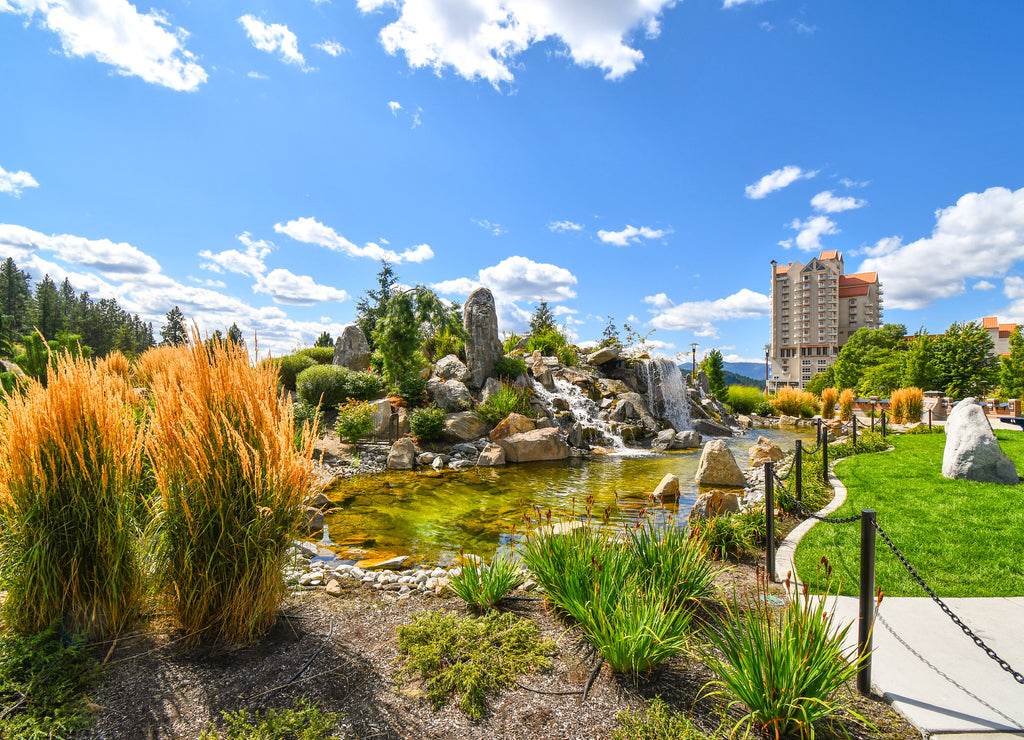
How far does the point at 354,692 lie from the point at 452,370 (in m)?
13.2

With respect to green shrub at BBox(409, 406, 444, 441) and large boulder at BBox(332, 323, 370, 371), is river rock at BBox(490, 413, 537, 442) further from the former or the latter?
large boulder at BBox(332, 323, 370, 371)

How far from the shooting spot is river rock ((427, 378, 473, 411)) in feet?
45.6

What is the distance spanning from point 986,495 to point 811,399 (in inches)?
837

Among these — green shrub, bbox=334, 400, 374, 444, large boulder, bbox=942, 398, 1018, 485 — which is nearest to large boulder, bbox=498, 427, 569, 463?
green shrub, bbox=334, 400, 374, 444

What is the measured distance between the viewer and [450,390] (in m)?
14.2

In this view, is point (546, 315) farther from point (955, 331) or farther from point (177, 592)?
point (177, 592)

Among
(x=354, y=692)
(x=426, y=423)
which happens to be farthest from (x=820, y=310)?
(x=354, y=692)

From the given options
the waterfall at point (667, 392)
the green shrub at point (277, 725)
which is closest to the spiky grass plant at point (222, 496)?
the green shrub at point (277, 725)

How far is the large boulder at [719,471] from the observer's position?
920 centimetres

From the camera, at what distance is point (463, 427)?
12914mm

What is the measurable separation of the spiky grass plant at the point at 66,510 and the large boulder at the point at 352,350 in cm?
1523

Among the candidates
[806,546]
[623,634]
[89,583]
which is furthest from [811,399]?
[89,583]

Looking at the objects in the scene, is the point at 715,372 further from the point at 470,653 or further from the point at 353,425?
the point at 470,653

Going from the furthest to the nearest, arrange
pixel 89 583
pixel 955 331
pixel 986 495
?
pixel 955 331 < pixel 986 495 < pixel 89 583
